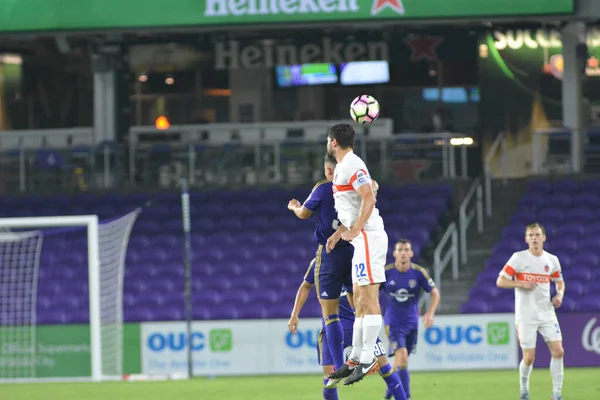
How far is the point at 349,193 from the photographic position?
10.0 m

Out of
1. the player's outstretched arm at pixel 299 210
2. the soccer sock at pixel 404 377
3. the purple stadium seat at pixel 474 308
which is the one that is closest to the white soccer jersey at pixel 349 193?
the player's outstretched arm at pixel 299 210

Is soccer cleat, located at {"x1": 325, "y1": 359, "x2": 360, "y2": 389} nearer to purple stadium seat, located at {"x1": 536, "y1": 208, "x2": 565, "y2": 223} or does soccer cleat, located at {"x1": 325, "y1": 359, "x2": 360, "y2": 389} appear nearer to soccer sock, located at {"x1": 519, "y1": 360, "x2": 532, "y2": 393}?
soccer sock, located at {"x1": 519, "y1": 360, "x2": 532, "y2": 393}

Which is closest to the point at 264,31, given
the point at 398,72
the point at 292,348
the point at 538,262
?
the point at 398,72

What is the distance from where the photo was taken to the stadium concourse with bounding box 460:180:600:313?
19641 millimetres

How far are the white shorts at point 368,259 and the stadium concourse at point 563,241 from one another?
32.2ft

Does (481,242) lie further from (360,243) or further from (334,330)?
(360,243)

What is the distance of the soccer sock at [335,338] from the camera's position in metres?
10.6

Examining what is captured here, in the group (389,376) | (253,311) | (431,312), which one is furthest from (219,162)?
(389,376)

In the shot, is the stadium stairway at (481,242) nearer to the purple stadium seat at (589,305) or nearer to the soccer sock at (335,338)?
the purple stadium seat at (589,305)

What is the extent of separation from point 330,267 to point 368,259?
637mm

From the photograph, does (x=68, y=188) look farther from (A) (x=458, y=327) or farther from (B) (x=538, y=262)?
(B) (x=538, y=262)

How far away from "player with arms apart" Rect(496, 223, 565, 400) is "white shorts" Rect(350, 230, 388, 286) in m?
3.52

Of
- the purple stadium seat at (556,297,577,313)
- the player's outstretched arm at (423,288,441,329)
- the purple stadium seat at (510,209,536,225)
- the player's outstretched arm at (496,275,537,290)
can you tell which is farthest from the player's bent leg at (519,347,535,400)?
the purple stadium seat at (510,209,536,225)

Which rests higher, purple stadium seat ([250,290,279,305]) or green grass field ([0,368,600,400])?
purple stadium seat ([250,290,279,305])
